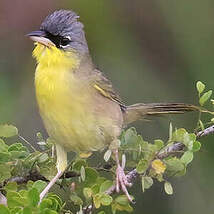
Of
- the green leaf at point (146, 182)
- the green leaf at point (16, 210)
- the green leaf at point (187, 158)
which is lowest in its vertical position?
the green leaf at point (146, 182)

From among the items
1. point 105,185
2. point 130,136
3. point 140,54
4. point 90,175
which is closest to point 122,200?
point 105,185

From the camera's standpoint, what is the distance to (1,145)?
282 centimetres

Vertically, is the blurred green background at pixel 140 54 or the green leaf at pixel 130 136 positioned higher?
the green leaf at pixel 130 136

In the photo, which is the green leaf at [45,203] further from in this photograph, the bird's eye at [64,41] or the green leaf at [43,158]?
the bird's eye at [64,41]

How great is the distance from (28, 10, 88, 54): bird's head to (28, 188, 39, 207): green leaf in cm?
89

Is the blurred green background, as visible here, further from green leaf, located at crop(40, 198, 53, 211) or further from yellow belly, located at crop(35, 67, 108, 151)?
green leaf, located at crop(40, 198, 53, 211)

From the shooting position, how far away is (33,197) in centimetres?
253

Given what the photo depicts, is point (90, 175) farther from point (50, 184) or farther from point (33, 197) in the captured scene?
point (33, 197)

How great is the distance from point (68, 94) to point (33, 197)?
0.79m

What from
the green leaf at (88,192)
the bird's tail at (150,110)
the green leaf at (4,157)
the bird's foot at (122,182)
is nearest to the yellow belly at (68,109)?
the bird's tail at (150,110)

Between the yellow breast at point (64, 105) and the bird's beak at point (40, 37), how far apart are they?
26 millimetres

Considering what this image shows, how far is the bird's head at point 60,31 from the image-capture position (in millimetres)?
3281

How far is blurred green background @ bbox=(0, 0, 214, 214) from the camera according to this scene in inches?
176

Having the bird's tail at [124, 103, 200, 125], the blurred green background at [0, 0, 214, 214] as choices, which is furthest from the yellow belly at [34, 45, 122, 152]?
the blurred green background at [0, 0, 214, 214]
